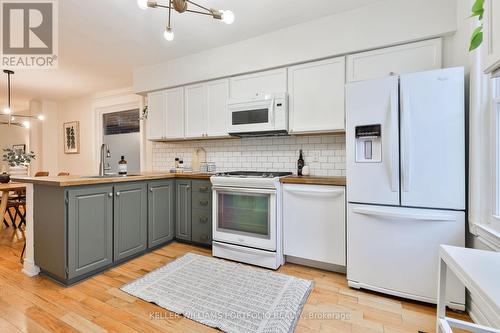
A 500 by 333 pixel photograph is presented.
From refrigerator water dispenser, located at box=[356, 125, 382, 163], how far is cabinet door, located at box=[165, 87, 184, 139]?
251 cm

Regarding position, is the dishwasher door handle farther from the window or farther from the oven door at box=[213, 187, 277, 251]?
the window

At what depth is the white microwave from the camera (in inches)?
108

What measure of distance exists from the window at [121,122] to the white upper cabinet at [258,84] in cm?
249

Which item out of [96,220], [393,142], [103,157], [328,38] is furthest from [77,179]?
[328,38]

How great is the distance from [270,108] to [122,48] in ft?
7.27

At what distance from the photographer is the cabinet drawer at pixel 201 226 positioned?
295 centimetres

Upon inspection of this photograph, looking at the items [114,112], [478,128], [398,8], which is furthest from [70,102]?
[478,128]

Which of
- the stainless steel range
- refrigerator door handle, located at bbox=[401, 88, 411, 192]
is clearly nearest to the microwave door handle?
the stainless steel range

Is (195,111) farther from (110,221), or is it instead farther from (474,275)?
(474,275)

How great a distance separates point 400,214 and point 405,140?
1.84 ft

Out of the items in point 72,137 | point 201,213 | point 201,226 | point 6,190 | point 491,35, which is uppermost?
point 72,137

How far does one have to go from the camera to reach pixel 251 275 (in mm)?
2262

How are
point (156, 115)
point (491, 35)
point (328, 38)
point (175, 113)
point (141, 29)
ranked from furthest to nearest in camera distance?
point (156, 115)
point (175, 113)
point (141, 29)
point (328, 38)
point (491, 35)

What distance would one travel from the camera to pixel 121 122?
4.88 metres
